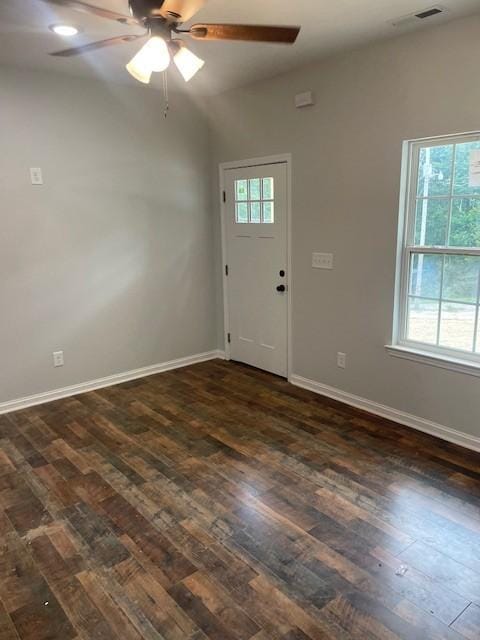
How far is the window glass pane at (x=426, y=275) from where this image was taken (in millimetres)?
3125

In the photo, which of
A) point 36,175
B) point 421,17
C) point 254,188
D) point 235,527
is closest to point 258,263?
point 254,188

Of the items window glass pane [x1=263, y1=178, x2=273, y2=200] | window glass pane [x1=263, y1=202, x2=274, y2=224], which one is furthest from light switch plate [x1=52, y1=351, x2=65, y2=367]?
window glass pane [x1=263, y1=178, x2=273, y2=200]

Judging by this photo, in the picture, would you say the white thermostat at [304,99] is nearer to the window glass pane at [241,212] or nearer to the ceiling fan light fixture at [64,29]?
the window glass pane at [241,212]

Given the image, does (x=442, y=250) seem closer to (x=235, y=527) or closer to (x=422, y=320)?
(x=422, y=320)

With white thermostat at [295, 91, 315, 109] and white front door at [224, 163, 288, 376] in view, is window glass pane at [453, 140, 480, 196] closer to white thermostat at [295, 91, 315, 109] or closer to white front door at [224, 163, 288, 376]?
white thermostat at [295, 91, 315, 109]

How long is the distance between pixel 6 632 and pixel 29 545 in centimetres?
49

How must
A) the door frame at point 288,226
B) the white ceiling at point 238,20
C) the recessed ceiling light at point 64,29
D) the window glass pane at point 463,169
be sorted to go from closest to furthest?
1. the white ceiling at point 238,20
2. the recessed ceiling light at point 64,29
3. the window glass pane at point 463,169
4. the door frame at point 288,226

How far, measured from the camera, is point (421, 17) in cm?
270

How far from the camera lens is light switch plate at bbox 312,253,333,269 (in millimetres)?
3735

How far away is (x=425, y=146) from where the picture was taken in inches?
121

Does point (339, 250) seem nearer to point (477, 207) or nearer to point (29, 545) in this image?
point (477, 207)

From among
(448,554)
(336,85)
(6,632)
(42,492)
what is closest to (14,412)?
(42,492)

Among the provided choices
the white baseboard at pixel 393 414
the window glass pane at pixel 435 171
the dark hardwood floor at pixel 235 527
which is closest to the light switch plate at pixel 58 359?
the dark hardwood floor at pixel 235 527

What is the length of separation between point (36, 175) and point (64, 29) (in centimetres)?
124
